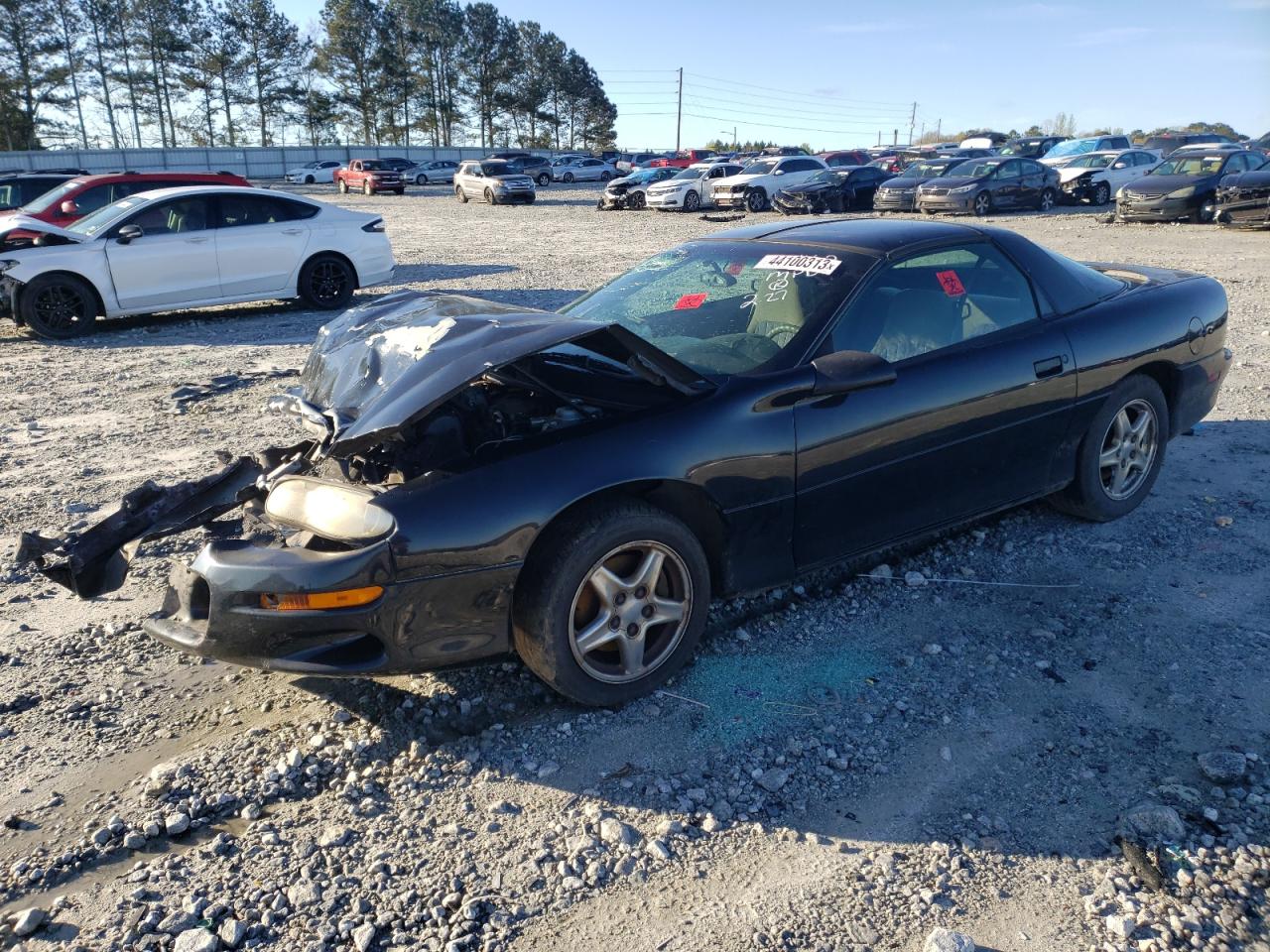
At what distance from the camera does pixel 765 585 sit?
141 inches

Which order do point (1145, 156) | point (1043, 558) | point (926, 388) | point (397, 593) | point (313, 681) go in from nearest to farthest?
point (397, 593), point (313, 681), point (926, 388), point (1043, 558), point (1145, 156)

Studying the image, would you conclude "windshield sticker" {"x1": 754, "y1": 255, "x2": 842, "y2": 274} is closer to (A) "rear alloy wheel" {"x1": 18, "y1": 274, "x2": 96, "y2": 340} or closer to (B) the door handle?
(B) the door handle

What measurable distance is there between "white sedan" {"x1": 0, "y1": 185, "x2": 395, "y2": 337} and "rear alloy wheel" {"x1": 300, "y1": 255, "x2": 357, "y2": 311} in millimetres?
12

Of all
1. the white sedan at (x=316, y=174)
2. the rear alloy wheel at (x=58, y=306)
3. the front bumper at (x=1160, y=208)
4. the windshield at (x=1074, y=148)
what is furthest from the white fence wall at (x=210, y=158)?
the front bumper at (x=1160, y=208)

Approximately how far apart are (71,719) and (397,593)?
4.58 feet

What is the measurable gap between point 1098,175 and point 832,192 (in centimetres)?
717

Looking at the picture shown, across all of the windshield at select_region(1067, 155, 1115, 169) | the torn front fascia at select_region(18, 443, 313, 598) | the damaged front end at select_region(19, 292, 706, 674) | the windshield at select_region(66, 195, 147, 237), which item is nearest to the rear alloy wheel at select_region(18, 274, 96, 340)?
the windshield at select_region(66, 195, 147, 237)

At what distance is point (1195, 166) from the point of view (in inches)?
790

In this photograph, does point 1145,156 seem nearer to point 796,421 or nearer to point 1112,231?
point 1112,231

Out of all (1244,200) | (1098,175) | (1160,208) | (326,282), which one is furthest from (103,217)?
(1098,175)

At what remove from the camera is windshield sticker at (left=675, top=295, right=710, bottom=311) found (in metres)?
4.14

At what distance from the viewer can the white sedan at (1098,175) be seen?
2531cm

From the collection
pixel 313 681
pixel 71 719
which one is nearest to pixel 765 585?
pixel 313 681

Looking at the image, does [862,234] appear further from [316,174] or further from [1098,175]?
[316,174]
